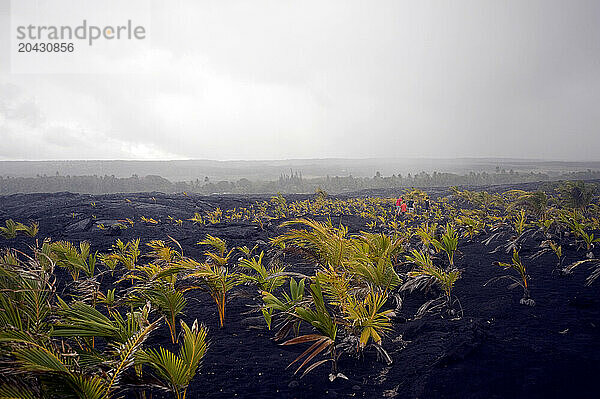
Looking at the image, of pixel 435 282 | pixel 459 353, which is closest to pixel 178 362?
pixel 459 353

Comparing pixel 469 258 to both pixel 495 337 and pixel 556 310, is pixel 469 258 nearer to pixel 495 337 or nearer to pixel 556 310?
pixel 556 310

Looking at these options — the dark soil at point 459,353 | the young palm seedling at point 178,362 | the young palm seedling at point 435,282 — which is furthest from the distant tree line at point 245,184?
the young palm seedling at point 178,362

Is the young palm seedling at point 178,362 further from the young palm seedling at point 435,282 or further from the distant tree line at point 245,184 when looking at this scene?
the distant tree line at point 245,184

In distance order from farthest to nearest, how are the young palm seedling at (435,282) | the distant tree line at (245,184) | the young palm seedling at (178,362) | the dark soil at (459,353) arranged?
the distant tree line at (245,184), the young palm seedling at (435,282), the dark soil at (459,353), the young palm seedling at (178,362)

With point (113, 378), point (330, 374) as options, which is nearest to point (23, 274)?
point (113, 378)

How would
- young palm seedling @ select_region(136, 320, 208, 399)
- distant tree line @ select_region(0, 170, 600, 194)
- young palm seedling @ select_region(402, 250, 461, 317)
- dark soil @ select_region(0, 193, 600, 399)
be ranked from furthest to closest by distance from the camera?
distant tree line @ select_region(0, 170, 600, 194)
young palm seedling @ select_region(402, 250, 461, 317)
dark soil @ select_region(0, 193, 600, 399)
young palm seedling @ select_region(136, 320, 208, 399)

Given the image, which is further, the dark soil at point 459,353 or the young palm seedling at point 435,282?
the young palm seedling at point 435,282

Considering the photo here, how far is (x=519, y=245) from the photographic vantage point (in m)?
6.89

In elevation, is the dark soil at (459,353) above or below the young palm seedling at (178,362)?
below

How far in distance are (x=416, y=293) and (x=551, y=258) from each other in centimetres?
312

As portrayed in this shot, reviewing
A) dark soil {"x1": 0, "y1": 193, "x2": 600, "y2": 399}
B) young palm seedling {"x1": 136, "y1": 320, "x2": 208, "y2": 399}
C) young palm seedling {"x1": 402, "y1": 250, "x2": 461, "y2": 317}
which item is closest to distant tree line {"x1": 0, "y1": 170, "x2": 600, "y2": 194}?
young palm seedling {"x1": 402, "y1": 250, "x2": 461, "y2": 317}

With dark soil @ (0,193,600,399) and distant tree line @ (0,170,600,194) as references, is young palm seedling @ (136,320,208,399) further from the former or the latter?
distant tree line @ (0,170,600,194)

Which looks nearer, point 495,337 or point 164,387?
point 164,387

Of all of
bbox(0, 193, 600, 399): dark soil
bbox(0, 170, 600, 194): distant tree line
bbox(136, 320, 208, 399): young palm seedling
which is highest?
bbox(0, 170, 600, 194): distant tree line
